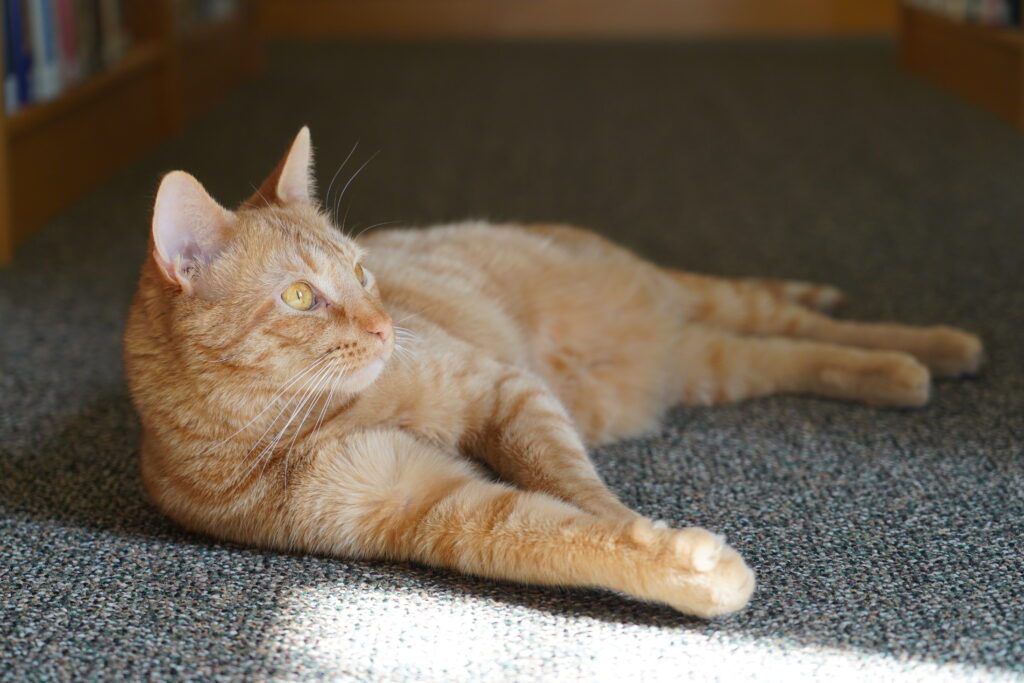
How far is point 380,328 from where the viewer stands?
1263 mm

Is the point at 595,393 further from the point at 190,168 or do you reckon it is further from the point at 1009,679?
the point at 190,168

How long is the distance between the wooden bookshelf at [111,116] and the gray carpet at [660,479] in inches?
3.7

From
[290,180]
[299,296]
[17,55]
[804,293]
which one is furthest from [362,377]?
[17,55]

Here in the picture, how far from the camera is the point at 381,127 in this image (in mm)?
4082

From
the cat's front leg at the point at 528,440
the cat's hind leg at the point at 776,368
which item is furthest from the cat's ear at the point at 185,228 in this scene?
the cat's hind leg at the point at 776,368

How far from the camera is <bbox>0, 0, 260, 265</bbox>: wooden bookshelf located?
2.70 meters

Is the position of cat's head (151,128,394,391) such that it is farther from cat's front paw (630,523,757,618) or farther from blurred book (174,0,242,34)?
blurred book (174,0,242,34)

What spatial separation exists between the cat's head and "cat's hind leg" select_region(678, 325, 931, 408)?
72 centimetres

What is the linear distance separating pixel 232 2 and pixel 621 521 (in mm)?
4308

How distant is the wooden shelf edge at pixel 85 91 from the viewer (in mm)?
2639

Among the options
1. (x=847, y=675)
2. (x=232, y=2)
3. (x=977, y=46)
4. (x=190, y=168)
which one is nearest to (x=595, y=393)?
(x=847, y=675)

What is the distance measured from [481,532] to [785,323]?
1.00m

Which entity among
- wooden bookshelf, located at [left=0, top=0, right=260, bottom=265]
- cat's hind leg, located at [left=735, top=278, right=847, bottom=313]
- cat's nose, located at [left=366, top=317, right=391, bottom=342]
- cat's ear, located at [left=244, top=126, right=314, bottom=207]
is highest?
cat's ear, located at [left=244, top=126, right=314, bottom=207]

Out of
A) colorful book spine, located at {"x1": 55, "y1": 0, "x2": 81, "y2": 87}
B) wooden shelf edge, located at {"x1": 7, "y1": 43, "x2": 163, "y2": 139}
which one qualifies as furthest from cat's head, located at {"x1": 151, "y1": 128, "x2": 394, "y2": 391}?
colorful book spine, located at {"x1": 55, "y1": 0, "x2": 81, "y2": 87}
